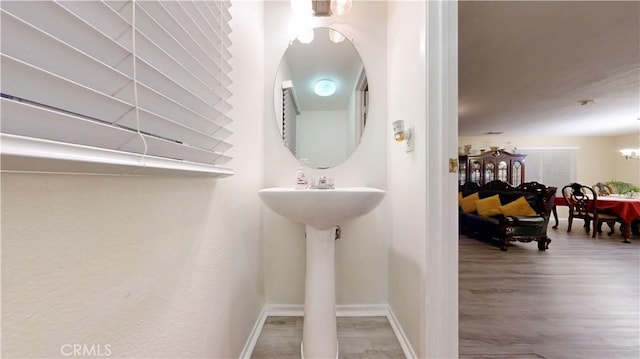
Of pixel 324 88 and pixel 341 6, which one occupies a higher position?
pixel 341 6

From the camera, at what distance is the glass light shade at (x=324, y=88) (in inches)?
68.3

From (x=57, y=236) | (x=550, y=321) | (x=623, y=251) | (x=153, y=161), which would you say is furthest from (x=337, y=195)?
(x=623, y=251)

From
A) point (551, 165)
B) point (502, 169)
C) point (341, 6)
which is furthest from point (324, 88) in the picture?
point (551, 165)

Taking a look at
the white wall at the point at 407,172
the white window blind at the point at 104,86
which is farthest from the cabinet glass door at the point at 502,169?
the white window blind at the point at 104,86

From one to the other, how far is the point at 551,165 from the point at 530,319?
711cm

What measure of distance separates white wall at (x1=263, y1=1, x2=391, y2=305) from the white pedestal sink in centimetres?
47

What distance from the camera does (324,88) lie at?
5.71 feet

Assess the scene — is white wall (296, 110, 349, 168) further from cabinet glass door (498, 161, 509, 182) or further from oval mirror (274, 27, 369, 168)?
cabinet glass door (498, 161, 509, 182)

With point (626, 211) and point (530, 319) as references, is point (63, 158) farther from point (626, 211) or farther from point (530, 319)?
point (626, 211)

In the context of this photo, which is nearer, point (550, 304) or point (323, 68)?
point (323, 68)

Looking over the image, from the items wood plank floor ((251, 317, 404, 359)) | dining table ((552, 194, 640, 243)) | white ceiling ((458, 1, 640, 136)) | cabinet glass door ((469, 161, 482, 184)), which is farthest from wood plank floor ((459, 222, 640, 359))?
cabinet glass door ((469, 161, 482, 184))

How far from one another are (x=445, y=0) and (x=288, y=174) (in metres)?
1.23

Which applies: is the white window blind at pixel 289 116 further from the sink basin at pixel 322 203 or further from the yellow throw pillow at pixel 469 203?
the yellow throw pillow at pixel 469 203

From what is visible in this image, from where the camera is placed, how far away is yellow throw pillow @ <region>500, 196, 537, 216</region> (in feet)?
11.7
